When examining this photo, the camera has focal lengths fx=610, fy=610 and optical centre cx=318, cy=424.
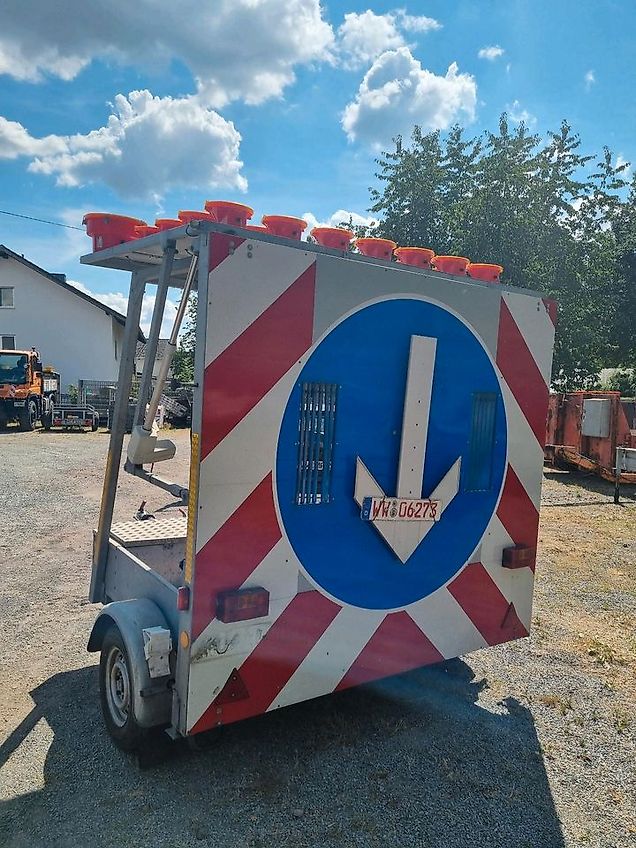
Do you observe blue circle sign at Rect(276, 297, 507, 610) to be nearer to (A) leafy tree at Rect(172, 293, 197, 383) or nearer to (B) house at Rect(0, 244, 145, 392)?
(A) leafy tree at Rect(172, 293, 197, 383)

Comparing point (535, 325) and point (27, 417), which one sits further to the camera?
point (27, 417)

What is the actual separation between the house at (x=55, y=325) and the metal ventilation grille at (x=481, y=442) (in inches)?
1122

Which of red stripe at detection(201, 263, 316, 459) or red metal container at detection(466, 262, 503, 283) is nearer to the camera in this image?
red stripe at detection(201, 263, 316, 459)

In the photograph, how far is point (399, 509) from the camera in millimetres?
3094

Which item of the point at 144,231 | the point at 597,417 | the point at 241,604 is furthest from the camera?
the point at 597,417

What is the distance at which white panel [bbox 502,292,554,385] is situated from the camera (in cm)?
348

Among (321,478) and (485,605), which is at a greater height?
(321,478)

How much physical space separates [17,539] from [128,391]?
426 centimetres

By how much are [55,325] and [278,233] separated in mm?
30083

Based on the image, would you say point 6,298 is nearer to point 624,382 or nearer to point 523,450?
point 624,382

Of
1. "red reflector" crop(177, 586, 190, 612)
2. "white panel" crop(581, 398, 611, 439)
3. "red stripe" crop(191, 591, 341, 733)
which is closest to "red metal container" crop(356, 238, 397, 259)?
"red stripe" crop(191, 591, 341, 733)

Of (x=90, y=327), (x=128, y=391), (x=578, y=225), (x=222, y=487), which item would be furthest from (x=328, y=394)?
(x=90, y=327)

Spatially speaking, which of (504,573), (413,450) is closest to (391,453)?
(413,450)

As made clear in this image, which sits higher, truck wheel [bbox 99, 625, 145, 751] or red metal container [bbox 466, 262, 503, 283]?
red metal container [bbox 466, 262, 503, 283]
